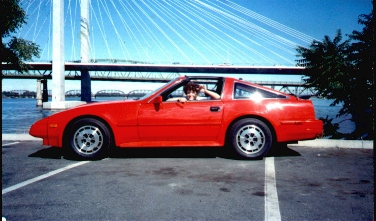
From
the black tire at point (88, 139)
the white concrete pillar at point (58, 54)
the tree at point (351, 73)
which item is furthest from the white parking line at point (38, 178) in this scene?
the white concrete pillar at point (58, 54)

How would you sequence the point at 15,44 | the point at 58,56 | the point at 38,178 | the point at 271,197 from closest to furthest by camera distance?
the point at 271,197 < the point at 38,178 < the point at 15,44 < the point at 58,56

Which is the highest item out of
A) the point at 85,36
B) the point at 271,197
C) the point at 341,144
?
the point at 85,36

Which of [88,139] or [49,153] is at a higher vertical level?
[88,139]

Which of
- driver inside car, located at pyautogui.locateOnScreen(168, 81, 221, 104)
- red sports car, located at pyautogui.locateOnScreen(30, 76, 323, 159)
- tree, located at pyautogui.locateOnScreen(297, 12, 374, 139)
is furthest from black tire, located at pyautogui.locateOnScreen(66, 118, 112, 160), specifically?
tree, located at pyautogui.locateOnScreen(297, 12, 374, 139)

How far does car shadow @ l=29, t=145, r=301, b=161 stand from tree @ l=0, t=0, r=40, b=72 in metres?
15.3

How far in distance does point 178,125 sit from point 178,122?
0.04 m

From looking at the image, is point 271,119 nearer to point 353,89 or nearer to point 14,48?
point 353,89

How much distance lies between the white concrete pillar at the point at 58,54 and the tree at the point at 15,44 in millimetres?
14638

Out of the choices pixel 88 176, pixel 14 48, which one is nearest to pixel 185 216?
pixel 88 176

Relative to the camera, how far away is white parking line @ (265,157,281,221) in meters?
2.20

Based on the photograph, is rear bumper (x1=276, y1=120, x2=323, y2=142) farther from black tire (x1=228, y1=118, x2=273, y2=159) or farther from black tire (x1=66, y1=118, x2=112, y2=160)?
black tire (x1=66, y1=118, x2=112, y2=160)

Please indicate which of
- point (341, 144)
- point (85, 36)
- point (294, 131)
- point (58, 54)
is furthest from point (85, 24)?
point (294, 131)

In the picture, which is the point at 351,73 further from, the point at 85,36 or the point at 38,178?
the point at 85,36

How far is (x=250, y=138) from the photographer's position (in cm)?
413
